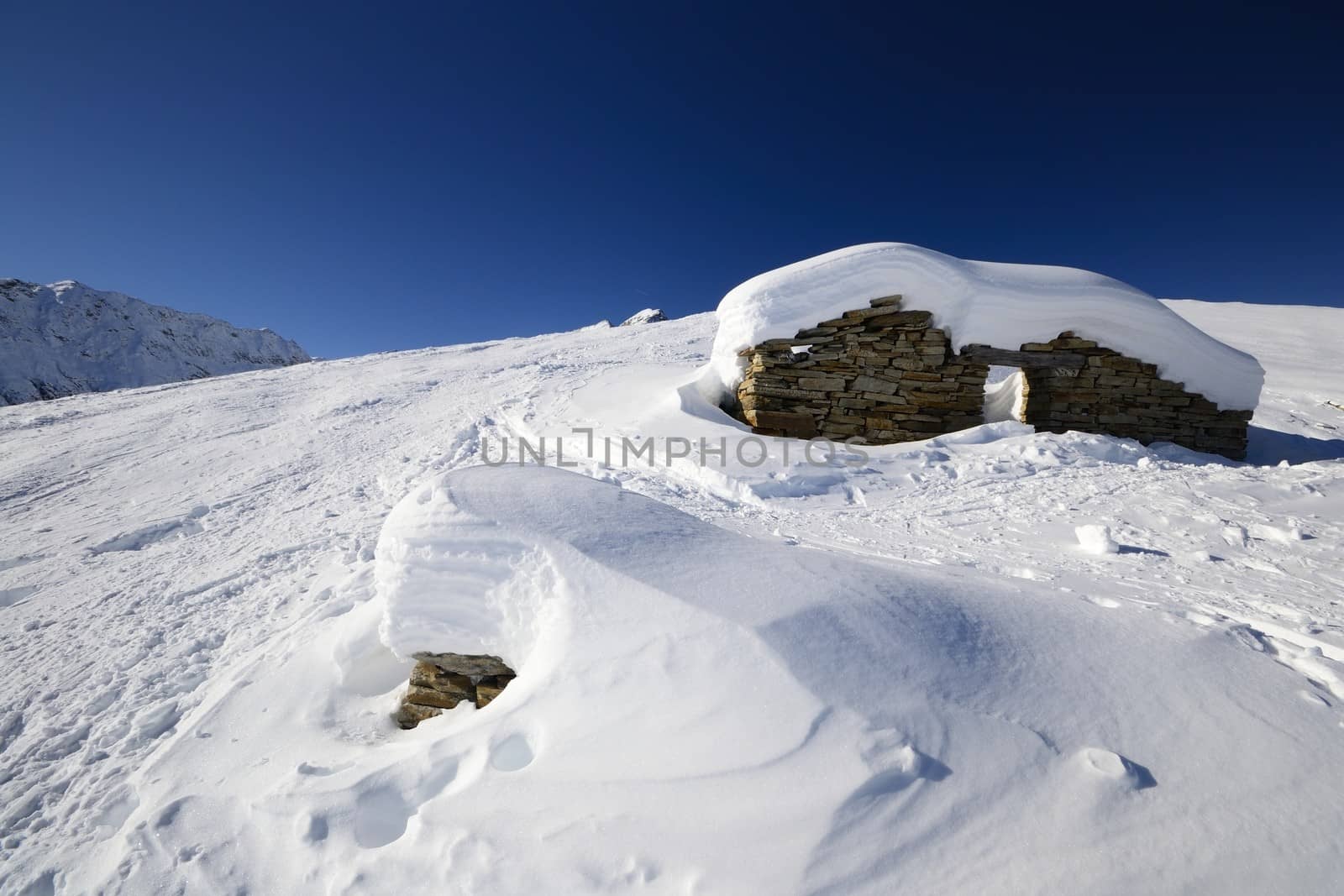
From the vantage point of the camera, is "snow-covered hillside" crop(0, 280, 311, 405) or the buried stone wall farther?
"snow-covered hillside" crop(0, 280, 311, 405)

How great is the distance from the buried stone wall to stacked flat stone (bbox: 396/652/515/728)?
5.07 metres

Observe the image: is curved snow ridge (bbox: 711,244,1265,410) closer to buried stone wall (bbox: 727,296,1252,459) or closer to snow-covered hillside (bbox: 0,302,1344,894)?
buried stone wall (bbox: 727,296,1252,459)

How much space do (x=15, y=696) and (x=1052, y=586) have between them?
577 cm

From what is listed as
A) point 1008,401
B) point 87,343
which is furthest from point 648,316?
point 87,343

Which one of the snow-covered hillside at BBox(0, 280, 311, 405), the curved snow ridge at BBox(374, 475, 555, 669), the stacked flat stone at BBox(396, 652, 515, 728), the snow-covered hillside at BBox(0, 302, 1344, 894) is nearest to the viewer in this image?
the snow-covered hillside at BBox(0, 302, 1344, 894)

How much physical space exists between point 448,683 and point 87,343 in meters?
82.2

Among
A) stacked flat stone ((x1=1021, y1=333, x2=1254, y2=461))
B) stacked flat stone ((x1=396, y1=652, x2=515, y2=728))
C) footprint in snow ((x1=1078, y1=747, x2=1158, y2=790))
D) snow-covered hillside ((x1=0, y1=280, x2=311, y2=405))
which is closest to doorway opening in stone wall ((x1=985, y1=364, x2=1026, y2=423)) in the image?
stacked flat stone ((x1=1021, y1=333, x2=1254, y2=461))

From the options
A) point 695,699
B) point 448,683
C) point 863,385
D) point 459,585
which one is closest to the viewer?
point 695,699

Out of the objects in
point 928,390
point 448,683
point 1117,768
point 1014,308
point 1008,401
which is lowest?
point 448,683

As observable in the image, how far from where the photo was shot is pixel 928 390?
673cm

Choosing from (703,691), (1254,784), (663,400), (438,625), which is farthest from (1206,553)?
(663,400)

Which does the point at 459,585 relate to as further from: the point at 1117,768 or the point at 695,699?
the point at 1117,768

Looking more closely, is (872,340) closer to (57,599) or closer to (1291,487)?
(1291,487)

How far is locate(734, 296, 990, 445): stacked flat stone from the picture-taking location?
6.72m
